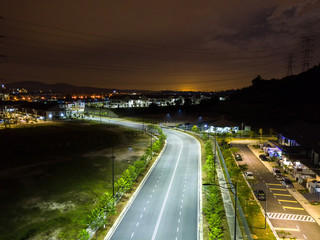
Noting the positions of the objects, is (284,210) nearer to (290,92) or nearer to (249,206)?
(249,206)

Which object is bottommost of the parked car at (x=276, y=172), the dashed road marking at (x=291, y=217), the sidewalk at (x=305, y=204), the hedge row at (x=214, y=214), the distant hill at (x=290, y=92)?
the dashed road marking at (x=291, y=217)

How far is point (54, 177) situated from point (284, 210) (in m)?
35.7

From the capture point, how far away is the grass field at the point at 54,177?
25.8m

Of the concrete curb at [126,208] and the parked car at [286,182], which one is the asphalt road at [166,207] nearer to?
the concrete curb at [126,208]

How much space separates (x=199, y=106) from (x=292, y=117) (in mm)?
53855

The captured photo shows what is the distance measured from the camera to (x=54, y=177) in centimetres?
3959

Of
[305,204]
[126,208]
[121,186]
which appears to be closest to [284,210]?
A: [305,204]

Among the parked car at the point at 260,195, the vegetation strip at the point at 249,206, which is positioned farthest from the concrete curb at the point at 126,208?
the parked car at the point at 260,195

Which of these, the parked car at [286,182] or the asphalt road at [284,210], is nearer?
the asphalt road at [284,210]

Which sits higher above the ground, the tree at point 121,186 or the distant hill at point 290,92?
the distant hill at point 290,92

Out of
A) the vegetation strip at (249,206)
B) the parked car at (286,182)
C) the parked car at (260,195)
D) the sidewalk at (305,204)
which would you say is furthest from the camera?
the parked car at (286,182)

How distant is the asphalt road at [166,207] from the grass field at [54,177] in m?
5.52

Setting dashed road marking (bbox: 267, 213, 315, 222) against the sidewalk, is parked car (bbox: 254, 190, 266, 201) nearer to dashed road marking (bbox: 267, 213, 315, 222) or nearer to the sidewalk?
dashed road marking (bbox: 267, 213, 315, 222)

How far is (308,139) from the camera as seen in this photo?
4569 centimetres
